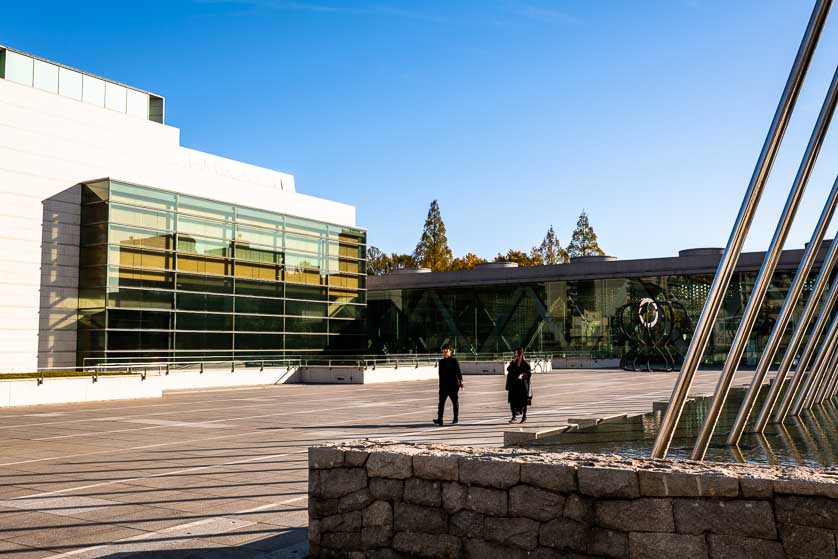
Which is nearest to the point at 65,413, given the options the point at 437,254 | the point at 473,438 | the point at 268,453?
the point at 268,453

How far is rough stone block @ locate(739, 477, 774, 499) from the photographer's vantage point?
16.1 feet

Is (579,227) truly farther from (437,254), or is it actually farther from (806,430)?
(806,430)

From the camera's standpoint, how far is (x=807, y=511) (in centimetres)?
480

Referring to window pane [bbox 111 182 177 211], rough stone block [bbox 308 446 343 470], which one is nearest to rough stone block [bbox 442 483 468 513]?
rough stone block [bbox 308 446 343 470]

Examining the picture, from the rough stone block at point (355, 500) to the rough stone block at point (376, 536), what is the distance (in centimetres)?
18

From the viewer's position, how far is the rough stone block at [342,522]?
636 cm

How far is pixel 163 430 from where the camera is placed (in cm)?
1641

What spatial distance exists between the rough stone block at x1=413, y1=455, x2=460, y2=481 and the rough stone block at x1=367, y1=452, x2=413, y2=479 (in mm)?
72

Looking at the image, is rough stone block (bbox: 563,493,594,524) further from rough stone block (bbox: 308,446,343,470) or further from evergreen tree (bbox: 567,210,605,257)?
evergreen tree (bbox: 567,210,605,257)

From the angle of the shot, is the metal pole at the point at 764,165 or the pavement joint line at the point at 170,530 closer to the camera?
the pavement joint line at the point at 170,530

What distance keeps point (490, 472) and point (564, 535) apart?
2.23 feet

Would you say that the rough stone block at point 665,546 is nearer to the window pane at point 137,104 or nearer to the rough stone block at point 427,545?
the rough stone block at point 427,545

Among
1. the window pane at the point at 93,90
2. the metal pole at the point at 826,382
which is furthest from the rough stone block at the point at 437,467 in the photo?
the window pane at the point at 93,90

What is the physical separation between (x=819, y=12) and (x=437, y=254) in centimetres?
8861
